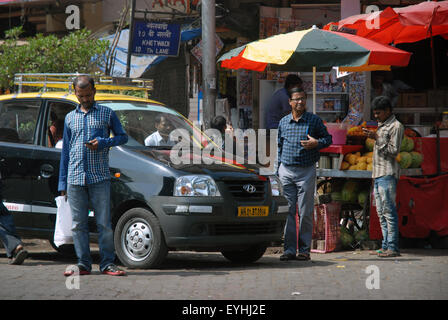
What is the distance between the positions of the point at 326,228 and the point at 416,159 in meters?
1.50

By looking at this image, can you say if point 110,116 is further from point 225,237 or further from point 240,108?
point 240,108

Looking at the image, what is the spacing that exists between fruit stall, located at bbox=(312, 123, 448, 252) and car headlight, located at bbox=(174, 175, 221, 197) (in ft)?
8.21

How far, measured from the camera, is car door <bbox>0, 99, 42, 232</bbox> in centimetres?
877

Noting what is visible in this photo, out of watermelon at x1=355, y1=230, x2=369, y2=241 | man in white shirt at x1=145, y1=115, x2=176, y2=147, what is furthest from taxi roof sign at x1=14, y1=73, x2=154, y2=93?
watermelon at x1=355, y1=230, x2=369, y2=241

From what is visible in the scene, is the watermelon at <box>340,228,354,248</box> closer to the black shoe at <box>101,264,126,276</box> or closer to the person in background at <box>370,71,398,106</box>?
the black shoe at <box>101,264,126,276</box>

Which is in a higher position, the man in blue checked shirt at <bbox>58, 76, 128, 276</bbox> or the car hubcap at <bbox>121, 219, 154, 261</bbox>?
the man in blue checked shirt at <bbox>58, 76, 128, 276</bbox>

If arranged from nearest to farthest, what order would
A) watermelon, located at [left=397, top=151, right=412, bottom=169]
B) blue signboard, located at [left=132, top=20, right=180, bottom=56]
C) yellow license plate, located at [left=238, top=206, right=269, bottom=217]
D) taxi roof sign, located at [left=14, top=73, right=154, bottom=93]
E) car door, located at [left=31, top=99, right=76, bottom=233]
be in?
yellow license plate, located at [left=238, top=206, right=269, bottom=217]
car door, located at [left=31, top=99, right=76, bottom=233]
watermelon, located at [left=397, top=151, right=412, bottom=169]
taxi roof sign, located at [left=14, top=73, right=154, bottom=93]
blue signboard, located at [left=132, top=20, right=180, bottom=56]

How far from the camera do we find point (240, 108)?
16.8 metres

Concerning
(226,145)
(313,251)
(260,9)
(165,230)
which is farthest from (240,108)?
(165,230)

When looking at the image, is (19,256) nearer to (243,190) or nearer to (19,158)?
(19,158)

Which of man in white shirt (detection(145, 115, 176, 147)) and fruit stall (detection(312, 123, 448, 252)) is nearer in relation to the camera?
man in white shirt (detection(145, 115, 176, 147))

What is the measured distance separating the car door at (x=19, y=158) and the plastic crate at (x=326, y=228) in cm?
372

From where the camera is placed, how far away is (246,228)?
827 cm

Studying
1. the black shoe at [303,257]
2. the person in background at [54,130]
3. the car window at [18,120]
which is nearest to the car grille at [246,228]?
the black shoe at [303,257]
